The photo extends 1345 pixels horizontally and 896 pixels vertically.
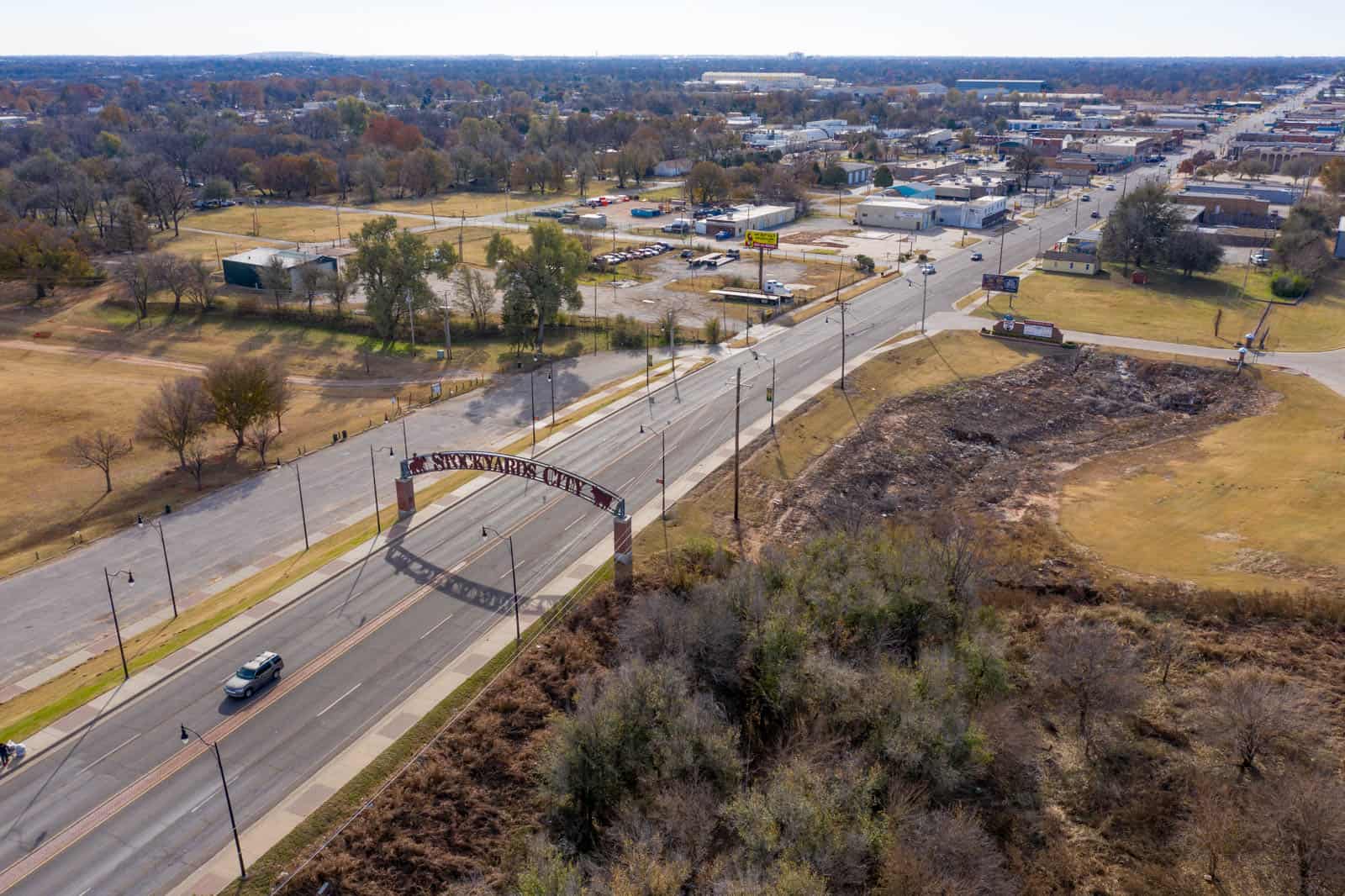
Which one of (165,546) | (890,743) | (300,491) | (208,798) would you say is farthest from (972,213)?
(208,798)

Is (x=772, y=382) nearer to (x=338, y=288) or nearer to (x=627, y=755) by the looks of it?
(x=627, y=755)

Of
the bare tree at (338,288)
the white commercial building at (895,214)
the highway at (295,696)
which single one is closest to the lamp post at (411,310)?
the bare tree at (338,288)

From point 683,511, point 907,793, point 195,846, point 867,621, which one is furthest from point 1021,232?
point 195,846

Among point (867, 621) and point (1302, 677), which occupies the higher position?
point (867, 621)

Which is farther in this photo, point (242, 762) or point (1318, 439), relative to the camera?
point (1318, 439)

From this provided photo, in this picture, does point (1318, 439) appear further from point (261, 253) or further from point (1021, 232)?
point (261, 253)
